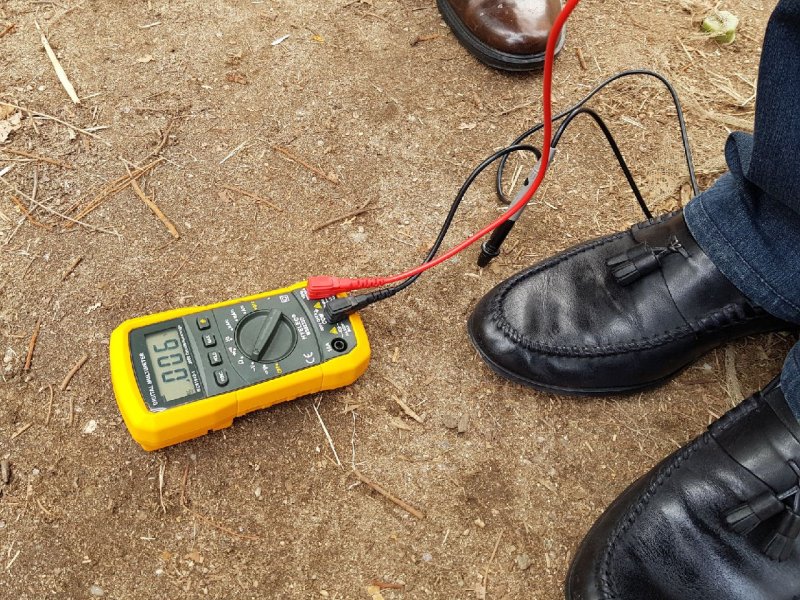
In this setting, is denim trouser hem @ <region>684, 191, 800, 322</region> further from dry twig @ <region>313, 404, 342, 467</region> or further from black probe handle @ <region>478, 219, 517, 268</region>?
dry twig @ <region>313, 404, 342, 467</region>

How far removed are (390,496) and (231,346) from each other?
1.15 ft

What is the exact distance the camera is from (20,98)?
1.46 m

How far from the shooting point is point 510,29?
1.53 metres

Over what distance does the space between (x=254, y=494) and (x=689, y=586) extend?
2.14 ft

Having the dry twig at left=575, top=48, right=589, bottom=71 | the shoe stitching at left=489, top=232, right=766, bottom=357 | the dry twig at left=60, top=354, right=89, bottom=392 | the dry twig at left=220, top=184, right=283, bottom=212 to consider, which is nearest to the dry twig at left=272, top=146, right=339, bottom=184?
the dry twig at left=220, top=184, right=283, bottom=212

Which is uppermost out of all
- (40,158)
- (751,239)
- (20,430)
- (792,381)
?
(751,239)

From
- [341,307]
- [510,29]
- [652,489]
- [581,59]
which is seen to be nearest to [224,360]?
[341,307]

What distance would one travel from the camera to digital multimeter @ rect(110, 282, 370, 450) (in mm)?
983

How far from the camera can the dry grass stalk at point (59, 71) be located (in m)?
1.47

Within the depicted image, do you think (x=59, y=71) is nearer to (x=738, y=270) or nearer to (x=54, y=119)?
(x=54, y=119)

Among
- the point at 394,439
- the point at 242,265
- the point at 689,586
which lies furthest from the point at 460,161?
the point at 689,586

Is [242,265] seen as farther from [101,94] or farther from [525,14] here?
[525,14]

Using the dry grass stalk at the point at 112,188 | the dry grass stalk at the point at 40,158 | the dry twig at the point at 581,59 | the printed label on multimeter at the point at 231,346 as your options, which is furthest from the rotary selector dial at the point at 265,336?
the dry twig at the point at 581,59

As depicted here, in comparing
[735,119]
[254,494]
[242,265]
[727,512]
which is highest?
[735,119]
